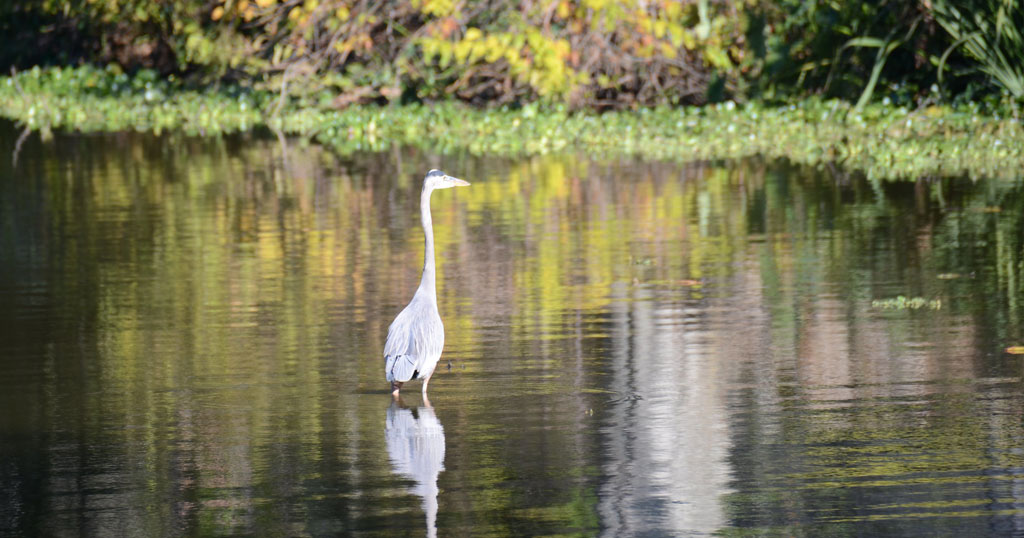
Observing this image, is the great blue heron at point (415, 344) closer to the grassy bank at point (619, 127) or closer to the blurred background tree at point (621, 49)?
the grassy bank at point (619, 127)

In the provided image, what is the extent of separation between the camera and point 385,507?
6781mm

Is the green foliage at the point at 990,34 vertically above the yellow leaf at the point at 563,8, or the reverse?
the yellow leaf at the point at 563,8

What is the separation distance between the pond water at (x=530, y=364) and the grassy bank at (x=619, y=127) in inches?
92.4

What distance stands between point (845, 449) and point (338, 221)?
8.69 m

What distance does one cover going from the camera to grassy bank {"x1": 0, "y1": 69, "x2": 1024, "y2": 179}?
19438mm

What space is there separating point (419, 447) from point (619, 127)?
1524 centimetres

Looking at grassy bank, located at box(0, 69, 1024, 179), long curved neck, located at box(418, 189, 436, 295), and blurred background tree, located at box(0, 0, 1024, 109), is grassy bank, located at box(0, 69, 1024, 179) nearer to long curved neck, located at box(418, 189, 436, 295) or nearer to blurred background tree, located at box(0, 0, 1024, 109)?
blurred background tree, located at box(0, 0, 1024, 109)

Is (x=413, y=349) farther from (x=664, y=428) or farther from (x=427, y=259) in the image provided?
(x=664, y=428)

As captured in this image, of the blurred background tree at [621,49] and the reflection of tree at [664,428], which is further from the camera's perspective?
the blurred background tree at [621,49]

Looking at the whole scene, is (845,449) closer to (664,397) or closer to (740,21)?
(664,397)

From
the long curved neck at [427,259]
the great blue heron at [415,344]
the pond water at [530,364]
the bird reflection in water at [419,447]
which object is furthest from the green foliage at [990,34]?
the bird reflection in water at [419,447]

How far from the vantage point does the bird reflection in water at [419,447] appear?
7.00 meters

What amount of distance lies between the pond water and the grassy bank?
235cm

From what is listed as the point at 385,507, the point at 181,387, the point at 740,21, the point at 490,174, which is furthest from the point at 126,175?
the point at 385,507
